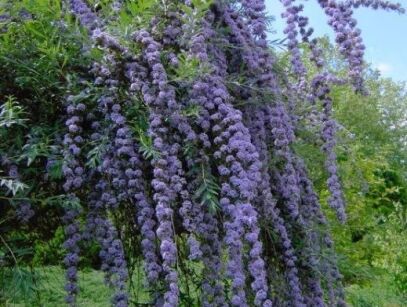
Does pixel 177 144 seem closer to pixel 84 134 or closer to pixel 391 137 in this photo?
pixel 84 134

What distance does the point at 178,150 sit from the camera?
2191 mm

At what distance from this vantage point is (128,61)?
224 cm

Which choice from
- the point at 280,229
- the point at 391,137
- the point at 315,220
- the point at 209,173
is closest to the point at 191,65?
the point at 209,173

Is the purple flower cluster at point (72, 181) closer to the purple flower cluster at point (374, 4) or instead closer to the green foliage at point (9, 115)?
the green foliage at point (9, 115)

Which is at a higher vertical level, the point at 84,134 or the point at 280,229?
the point at 84,134

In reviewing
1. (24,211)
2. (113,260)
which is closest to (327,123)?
(113,260)

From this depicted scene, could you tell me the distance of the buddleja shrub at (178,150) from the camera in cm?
206

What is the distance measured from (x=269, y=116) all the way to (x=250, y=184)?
0.55m

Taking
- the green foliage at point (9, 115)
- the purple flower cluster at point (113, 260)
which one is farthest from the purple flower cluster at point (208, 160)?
the green foliage at point (9, 115)

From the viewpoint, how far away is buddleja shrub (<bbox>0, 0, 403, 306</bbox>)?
6.77 ft

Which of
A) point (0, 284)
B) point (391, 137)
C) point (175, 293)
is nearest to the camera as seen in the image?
point (175, 293)

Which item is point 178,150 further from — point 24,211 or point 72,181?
point 24,211

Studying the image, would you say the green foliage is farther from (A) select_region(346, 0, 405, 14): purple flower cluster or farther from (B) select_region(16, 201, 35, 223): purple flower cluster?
(A) select_region(346, 0, 405, 14): purple flower cluster

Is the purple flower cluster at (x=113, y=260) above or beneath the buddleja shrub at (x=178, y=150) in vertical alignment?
beneath
